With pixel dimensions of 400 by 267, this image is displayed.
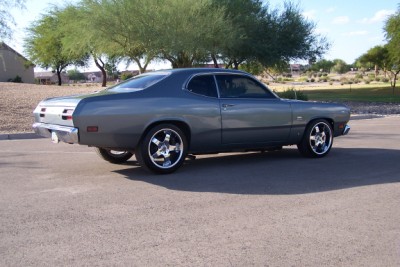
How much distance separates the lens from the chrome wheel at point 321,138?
9.14 m

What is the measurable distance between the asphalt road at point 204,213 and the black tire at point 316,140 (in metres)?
0.23

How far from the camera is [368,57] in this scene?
56.8 m

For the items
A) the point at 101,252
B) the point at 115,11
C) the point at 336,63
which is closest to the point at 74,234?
the point at 101,252

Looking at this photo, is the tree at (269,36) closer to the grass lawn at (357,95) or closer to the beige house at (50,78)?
the grass lawn at (357,95)

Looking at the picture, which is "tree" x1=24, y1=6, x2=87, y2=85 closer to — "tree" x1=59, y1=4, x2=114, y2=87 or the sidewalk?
"tree" x1=59, y1=4, x2=114, y2=87

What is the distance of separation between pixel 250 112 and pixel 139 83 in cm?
183

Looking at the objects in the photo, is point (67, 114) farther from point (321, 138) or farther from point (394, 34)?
point (394, 34)

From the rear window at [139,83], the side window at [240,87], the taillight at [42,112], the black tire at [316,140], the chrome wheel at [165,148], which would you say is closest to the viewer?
the chrome wheel at [165,148]

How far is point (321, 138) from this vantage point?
9.29 metres

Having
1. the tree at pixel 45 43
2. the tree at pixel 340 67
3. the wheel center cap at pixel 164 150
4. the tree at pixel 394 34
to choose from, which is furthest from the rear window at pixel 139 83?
the tree at pixel 340 67

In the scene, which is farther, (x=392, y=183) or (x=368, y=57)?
(x=368, y=57)

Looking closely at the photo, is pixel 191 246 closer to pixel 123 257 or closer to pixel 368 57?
pixel 123 257

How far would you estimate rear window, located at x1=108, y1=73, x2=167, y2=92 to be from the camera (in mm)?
7696

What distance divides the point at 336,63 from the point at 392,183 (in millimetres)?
143061
